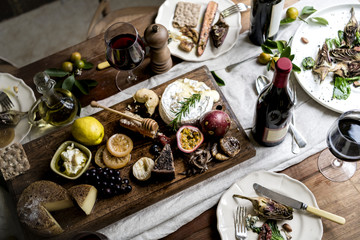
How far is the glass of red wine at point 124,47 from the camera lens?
1.38 metres

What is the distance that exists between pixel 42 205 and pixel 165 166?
47 cm

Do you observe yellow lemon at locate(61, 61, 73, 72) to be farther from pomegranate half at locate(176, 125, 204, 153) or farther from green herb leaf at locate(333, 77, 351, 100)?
green herb leaf at locate(333, 77, 351, 100)

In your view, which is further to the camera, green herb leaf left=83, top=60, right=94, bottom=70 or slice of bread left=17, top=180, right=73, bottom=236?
green herb leaf left=83, top=60, right=94, bottom=70

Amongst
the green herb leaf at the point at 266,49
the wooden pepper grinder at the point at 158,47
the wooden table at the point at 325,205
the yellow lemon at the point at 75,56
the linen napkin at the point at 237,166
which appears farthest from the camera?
the yellow lemon at the point at 75,56

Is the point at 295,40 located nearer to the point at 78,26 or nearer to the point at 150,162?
the point at 150,162

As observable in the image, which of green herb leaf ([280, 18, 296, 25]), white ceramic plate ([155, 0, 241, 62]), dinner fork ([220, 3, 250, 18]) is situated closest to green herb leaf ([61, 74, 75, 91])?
white ceramic plate ([155, 0, 241, 62])

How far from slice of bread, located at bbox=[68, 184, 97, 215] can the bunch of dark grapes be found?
0.03 m

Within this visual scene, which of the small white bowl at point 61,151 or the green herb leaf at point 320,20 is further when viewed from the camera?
the green herb leaf at point 320,20

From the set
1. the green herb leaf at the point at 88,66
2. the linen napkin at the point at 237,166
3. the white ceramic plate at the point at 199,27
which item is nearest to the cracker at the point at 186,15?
the white ceramic plate at the point at 199,27

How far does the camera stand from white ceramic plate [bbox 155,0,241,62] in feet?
5.33

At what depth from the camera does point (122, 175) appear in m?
1.38

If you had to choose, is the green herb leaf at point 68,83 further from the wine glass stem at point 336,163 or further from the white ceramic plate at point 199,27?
the wine glass stem at point 336,163

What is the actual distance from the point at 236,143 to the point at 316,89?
43 cm

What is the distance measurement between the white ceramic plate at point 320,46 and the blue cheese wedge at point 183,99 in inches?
15.7
